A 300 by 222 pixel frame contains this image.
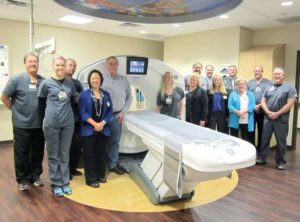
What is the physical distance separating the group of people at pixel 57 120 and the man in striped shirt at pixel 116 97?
194mm

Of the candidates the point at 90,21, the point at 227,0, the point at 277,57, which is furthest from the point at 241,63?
the point at 90,21

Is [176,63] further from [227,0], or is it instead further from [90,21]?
[227,0]

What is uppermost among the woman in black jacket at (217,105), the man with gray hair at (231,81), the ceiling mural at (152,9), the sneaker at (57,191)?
the ceiling mural at (152,9)

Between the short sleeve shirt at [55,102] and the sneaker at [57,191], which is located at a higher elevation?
the short sleeve shirt at [55,102]

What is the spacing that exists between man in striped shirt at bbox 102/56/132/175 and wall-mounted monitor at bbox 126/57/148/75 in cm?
15

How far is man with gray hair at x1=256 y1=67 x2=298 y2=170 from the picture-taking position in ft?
13.6

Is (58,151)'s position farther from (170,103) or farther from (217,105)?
(217,105)

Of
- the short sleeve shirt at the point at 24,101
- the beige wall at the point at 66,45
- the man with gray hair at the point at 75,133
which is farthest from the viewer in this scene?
the beige wall at the point at 66,45

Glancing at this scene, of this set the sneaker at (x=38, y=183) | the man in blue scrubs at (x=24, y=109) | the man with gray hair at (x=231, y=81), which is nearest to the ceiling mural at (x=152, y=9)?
the man with gray hair at (x=231, y=81)

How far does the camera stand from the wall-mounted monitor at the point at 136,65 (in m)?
3.78

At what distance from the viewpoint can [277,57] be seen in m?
5.52

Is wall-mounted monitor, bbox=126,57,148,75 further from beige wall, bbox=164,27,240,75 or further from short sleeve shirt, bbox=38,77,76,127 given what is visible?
beige wall, bbox=164,27,240,75

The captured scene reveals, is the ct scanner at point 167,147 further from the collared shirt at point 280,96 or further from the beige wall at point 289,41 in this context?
the beige wall at point 289,41

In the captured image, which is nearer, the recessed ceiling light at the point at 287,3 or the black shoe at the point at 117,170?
the black shoe at the point at 117,170
